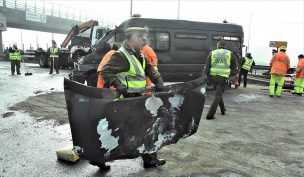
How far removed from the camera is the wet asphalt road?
158 inches

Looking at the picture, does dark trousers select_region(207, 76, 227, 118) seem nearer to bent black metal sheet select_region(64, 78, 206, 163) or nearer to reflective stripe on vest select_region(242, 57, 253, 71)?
bent black metal sheet select_region(64, 78, 206, 163)

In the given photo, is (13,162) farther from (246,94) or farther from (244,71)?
(244,71)

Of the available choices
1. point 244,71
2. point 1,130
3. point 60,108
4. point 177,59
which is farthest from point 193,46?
point 1,130

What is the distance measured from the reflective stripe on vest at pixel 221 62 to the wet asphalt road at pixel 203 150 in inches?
44.5

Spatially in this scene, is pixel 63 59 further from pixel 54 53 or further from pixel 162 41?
pixel 162 41

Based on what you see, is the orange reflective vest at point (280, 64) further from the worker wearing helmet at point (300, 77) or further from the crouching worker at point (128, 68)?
the crouching worker at point (128, 68)

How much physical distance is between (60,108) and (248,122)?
187 inches

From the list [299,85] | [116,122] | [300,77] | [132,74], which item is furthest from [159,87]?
[299,85]

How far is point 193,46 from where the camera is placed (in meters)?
11.4

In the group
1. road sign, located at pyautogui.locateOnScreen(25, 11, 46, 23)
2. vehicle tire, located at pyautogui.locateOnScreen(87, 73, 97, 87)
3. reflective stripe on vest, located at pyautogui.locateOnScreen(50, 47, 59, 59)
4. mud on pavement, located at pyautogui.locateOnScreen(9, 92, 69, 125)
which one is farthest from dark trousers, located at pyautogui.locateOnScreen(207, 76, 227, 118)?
road sign, located at pyautogui.locateOnScreen(25, 11, 46, 23)

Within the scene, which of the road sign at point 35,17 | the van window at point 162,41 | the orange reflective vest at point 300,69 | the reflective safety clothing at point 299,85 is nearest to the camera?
the van window at point 162,41

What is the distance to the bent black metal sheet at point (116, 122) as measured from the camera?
11.1 ft

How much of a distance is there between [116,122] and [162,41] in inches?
307

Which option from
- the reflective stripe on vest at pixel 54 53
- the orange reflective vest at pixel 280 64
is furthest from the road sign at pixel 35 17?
the orange reflective vest at pixel 280 64
